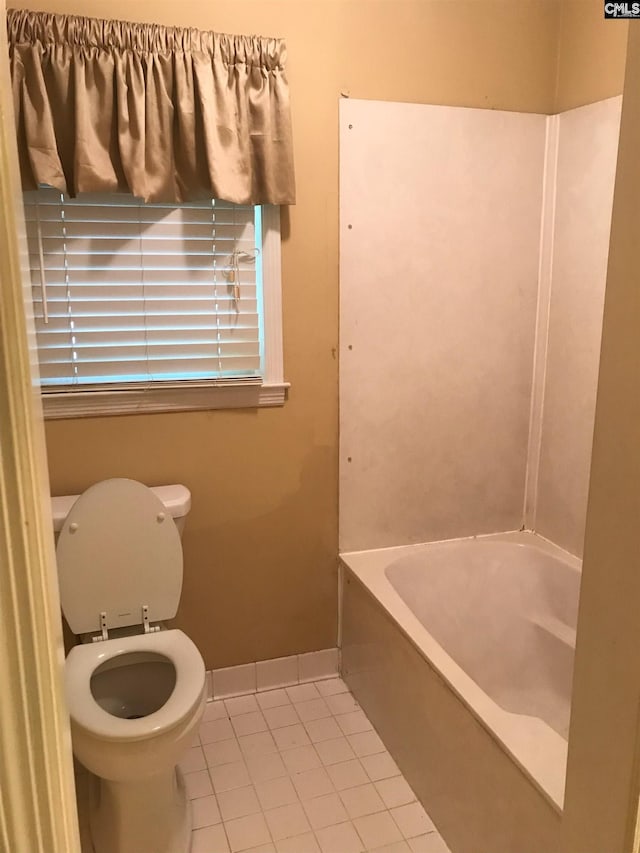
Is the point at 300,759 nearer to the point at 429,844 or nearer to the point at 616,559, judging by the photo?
the point at 429,844

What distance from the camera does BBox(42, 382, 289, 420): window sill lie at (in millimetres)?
2078

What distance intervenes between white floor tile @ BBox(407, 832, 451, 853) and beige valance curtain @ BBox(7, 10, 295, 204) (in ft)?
6.07

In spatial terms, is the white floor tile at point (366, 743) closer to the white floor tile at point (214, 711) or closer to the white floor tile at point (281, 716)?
the white floor tile at point (281, 716)

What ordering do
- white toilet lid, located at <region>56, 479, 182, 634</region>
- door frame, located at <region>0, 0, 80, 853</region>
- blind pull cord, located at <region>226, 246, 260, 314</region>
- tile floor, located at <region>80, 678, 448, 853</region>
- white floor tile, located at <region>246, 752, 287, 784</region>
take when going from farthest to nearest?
blind pull cord, located at <region>226, 246, 260, 314</region> < white floor tile, located at <region>246, 752, 287, 784</region> < white toilet lid, located at <region>56, 479, 182, 634</region> < tile floor, located at <region>80, 678, 448, 853</region> < door frame, located at <region>0, 0, 80, 853</region>

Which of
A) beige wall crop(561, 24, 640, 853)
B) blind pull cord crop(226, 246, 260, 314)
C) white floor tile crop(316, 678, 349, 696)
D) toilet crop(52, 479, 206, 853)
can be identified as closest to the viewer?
beige wall crop(561, 24, 640, 853)

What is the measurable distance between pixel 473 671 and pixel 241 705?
82 centimetres

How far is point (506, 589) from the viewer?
2.51 meters

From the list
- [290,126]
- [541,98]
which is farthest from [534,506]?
[290,126]

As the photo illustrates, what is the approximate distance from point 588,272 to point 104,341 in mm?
1592

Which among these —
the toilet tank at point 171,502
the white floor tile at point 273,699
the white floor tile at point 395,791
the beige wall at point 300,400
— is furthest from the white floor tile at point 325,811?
the toilet tank at point 171,502

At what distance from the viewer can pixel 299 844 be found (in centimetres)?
181

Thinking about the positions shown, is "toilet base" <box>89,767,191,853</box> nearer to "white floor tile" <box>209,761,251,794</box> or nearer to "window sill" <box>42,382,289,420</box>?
"white floor tile" <box>209,761,251,794</box>

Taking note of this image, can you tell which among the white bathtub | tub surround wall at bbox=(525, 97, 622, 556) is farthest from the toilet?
tub surround wall at bbox=(525, 97, 622, 556)

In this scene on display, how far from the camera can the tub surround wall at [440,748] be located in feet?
4.92
